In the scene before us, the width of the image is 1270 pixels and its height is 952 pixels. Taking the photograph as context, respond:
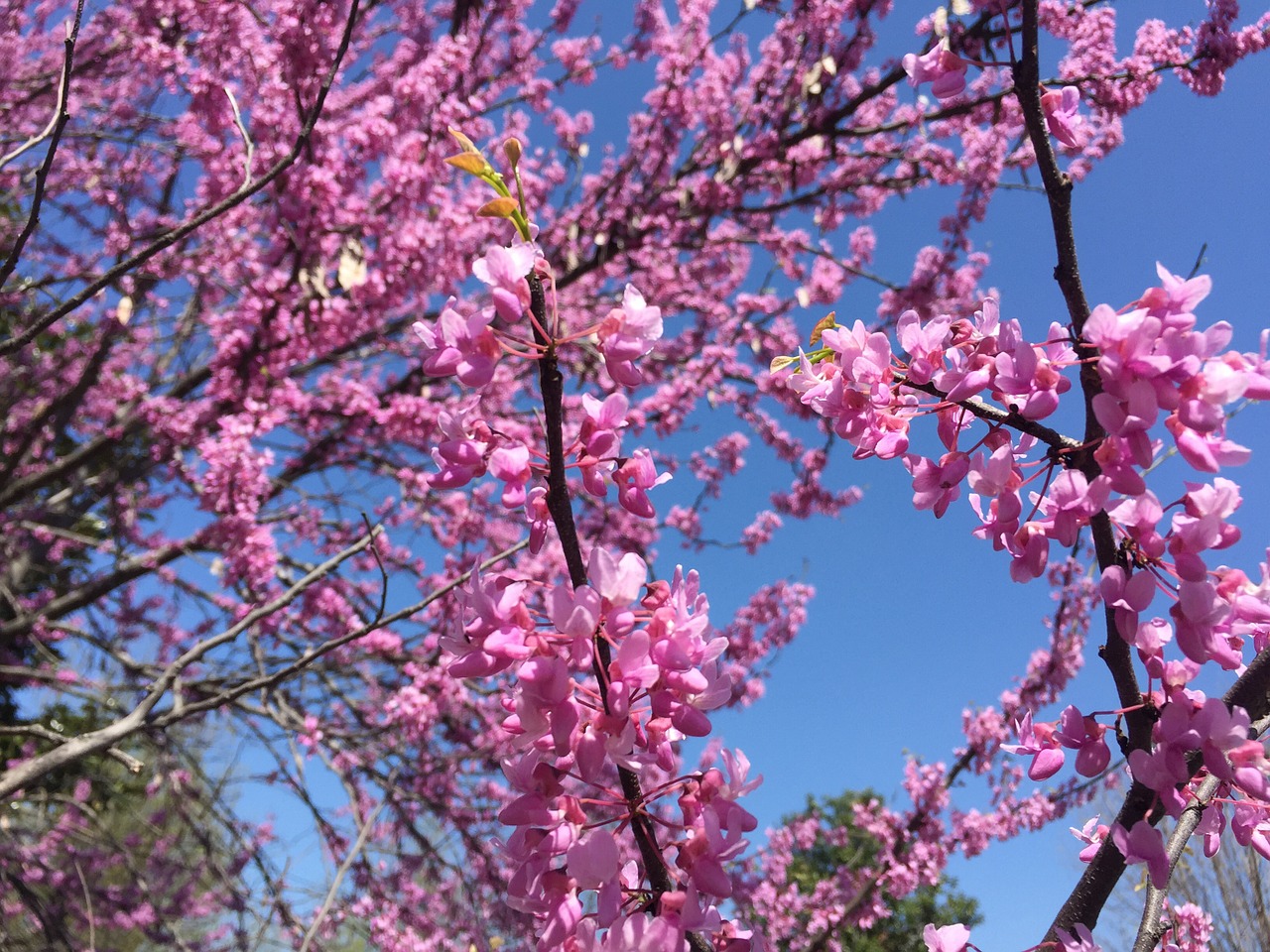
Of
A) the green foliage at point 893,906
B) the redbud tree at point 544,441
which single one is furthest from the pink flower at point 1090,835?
the green foliage at point 893,906

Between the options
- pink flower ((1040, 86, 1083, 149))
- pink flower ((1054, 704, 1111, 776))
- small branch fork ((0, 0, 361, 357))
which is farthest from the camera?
small branch fork ((0, 0, 361, 357))

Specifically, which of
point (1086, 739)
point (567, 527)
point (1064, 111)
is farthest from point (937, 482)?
point (1064, 111)

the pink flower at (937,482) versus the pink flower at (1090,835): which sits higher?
the pink flower at (937,482)

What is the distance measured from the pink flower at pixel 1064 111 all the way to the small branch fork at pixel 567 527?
96cm

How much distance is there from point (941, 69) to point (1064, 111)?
0.23 metres

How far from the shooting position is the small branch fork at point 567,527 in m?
0.94

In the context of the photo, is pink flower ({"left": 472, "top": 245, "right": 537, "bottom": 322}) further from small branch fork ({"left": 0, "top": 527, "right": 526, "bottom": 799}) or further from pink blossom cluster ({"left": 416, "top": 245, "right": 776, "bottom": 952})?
small branch fork ({"left": 0, "top": 527, "right": 526, "bottom": 799})

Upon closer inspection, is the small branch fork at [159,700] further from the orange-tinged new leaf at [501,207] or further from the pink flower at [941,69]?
the pink flower at [941,69]

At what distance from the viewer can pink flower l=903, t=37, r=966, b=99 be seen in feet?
4.40

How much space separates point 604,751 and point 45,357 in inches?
292

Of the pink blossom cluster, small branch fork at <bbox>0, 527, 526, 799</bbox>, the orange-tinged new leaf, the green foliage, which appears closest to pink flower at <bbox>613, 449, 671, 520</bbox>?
the pink blossom cluster

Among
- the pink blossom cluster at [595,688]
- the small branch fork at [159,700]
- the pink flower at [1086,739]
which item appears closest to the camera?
the pink blossom cluster at [595,688]

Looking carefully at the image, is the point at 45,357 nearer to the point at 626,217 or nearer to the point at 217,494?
the point at 217,494

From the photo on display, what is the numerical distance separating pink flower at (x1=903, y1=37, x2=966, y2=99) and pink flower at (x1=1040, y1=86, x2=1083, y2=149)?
157 mm
